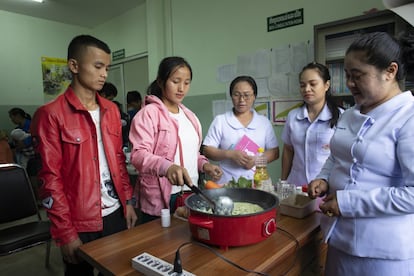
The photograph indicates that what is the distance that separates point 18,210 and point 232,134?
1780 mm

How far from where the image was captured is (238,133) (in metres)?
1.87

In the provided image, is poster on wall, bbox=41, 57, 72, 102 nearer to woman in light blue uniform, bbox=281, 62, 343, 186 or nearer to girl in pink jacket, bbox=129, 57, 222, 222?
girl in pink jacket, bbox=129, 57, 222, 222

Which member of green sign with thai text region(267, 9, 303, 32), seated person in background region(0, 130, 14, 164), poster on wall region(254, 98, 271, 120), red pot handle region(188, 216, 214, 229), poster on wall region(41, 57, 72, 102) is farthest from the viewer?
poster on wall region(41, 57, 72, 102)

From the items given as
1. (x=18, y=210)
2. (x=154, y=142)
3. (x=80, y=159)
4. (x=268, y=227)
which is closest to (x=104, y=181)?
(x=80, y=159)

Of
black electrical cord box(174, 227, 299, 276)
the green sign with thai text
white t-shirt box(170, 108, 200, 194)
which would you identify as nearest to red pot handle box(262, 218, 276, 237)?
black electrical cord box(174, 227, 299, 276)

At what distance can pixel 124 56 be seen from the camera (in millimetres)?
5051

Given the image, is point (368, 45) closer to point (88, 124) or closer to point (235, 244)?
point (235, 244)

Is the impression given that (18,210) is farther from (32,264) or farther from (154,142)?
(154,142)

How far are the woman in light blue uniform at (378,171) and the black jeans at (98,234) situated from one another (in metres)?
0.95

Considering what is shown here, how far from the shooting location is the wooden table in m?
0.84

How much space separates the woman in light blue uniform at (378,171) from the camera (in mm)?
858

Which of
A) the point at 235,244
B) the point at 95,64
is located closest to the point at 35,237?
the point at 95,64

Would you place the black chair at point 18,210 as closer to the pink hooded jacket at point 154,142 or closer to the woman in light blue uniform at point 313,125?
the pink hooded jacket at point 154,142

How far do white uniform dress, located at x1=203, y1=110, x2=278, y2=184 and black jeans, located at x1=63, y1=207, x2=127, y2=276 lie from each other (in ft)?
2.28
